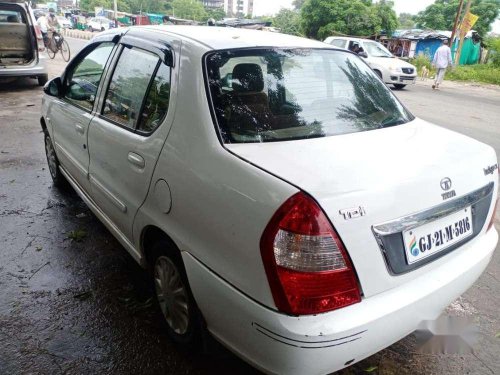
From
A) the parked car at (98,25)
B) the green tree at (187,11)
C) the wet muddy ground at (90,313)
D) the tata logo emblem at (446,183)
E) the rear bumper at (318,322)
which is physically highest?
the green tree at (187,11)

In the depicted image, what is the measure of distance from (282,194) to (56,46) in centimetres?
1658

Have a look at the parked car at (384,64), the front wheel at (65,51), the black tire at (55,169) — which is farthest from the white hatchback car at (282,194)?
the front wheel at (65,51)

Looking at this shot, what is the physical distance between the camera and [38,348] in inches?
89.4

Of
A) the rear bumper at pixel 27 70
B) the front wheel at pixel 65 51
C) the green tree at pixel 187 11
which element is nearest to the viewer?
the rear bumper at pixel 27 70

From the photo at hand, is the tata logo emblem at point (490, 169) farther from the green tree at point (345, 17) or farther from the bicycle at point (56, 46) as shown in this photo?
the green tree at point (345, 17)

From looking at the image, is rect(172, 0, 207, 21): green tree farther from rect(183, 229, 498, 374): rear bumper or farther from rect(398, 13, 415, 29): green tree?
rect(183, 229, 498, 374): rear bumper

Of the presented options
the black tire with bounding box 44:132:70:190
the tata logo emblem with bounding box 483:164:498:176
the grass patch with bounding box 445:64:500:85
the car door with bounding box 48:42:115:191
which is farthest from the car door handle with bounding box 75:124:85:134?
the grass patch with bounding box 445:64:500:85

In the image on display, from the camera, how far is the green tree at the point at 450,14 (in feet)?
121

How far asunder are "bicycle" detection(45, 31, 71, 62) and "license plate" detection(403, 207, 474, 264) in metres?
16.5

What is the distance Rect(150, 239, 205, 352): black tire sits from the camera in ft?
6.79

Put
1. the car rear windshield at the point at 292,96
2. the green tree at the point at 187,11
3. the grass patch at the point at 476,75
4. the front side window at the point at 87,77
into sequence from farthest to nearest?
the green tree at the point at 187,11
the grass patch at the point at 476,75
the front side window at the point at 87,77
the car rear windshield at the point at 292,96

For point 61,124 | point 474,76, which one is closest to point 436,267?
point 61,124

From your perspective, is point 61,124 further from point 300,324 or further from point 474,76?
point 474,76

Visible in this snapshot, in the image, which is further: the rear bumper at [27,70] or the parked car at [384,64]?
the parked car at [384,64]
